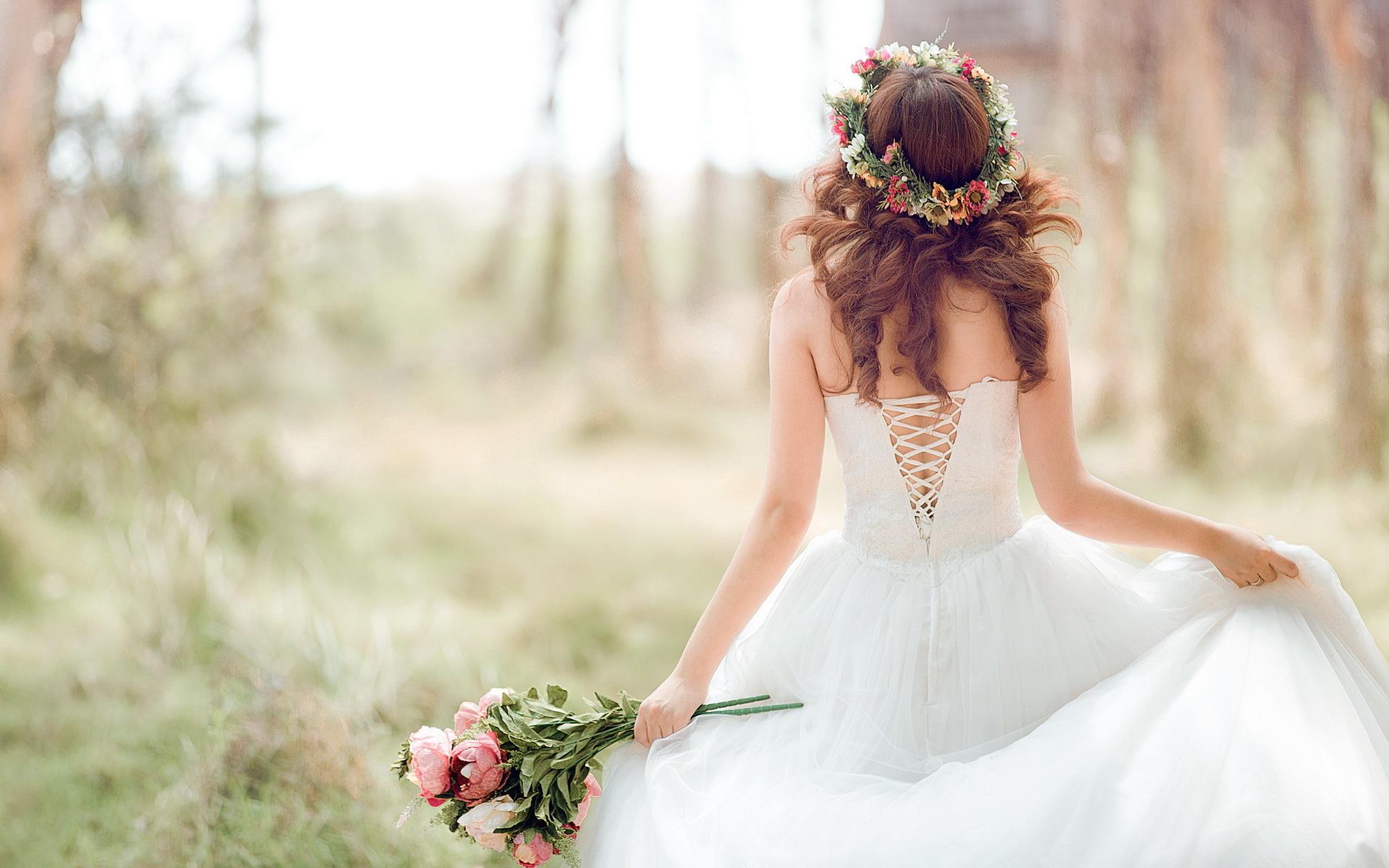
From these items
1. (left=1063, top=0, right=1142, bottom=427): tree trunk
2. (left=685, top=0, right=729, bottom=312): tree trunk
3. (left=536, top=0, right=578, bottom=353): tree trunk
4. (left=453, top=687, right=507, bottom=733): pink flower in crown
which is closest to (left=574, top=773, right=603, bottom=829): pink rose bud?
(left=453, top=687, right=507, bottom=733): pink flower in crown

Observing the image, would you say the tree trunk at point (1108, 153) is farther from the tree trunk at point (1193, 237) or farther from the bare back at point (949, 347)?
the bare back at point (949, 347)

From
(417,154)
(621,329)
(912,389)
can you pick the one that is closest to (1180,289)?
(912,389)

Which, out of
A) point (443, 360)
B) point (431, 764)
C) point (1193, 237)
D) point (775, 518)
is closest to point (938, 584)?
point (775, 518)

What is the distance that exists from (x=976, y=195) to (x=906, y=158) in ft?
0.43

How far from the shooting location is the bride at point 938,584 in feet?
5.30

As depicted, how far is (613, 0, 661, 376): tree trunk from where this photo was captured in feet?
34.2

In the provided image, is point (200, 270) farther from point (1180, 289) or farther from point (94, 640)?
point (1180, 289)

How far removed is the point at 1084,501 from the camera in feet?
6.11

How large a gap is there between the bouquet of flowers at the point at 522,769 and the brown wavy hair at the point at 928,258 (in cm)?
64

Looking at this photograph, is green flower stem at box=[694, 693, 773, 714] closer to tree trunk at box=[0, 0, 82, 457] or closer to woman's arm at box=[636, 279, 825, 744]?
woman's arm at box=[636, 279, 825, 744]

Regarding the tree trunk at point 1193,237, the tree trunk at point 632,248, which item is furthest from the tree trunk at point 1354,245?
the tree trunk at point 632,248

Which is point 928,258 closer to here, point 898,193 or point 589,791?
point 898,193

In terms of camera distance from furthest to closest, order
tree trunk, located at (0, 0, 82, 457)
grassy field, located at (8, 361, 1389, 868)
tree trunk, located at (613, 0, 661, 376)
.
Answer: tree trunk, located at (613, 0, 661, 376) → tree trunk, located at (0, 0, 82, 457) → grassy field, located at (8, 361, 1389, 868)

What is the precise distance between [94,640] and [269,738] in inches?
70.8
